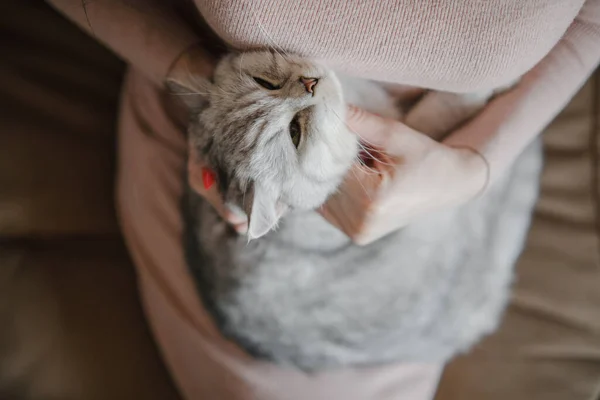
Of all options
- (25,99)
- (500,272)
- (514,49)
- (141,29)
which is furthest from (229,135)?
(25,99)

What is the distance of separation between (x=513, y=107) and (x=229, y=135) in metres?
0.59

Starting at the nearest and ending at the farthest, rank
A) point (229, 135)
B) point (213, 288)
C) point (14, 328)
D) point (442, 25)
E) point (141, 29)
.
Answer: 1. point (442, 25)
2. point (229, 135)
3. point (141, 29)
4. point (213, 288)
5. point (14, 328)

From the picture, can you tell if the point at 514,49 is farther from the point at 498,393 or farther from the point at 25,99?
the point at 25,99

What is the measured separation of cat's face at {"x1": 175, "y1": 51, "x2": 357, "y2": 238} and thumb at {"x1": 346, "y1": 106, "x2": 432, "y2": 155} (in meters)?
0.02

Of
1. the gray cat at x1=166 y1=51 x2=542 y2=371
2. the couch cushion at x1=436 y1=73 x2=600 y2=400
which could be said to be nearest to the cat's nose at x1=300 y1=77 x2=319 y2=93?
the gray cat at x1=166 y1=51 x2=542 y2=371

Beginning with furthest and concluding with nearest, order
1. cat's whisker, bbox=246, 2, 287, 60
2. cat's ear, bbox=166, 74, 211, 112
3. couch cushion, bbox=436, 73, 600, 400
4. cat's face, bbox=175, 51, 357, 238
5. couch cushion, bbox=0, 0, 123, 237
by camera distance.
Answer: couch cushion, bbox=0, 0, 123, 237 < couch cushion, bbox=436, 73, 600, 400 < cat's ear, bbox=166, 74, 211, 112 < cat's face, bbox=175, 51, 357, 238 < cat's whisker, bbox=246, 2, 287, 60

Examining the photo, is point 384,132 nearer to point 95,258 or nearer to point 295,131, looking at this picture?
point 295,131

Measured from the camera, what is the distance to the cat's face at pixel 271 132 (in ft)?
2.82

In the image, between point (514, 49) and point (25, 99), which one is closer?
point (514, 49)

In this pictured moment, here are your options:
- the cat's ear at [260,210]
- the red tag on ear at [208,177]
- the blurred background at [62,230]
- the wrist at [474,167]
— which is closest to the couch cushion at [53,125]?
the blurred background at [62,230]

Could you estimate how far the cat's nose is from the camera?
83 cm

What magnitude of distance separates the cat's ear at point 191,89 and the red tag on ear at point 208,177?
0.13m

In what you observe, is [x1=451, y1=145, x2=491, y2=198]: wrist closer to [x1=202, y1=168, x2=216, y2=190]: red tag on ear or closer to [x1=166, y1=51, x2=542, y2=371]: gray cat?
[x1=166, y1=51, x2=542, y2=371]: gray cat

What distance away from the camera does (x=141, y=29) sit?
107 centimetres
